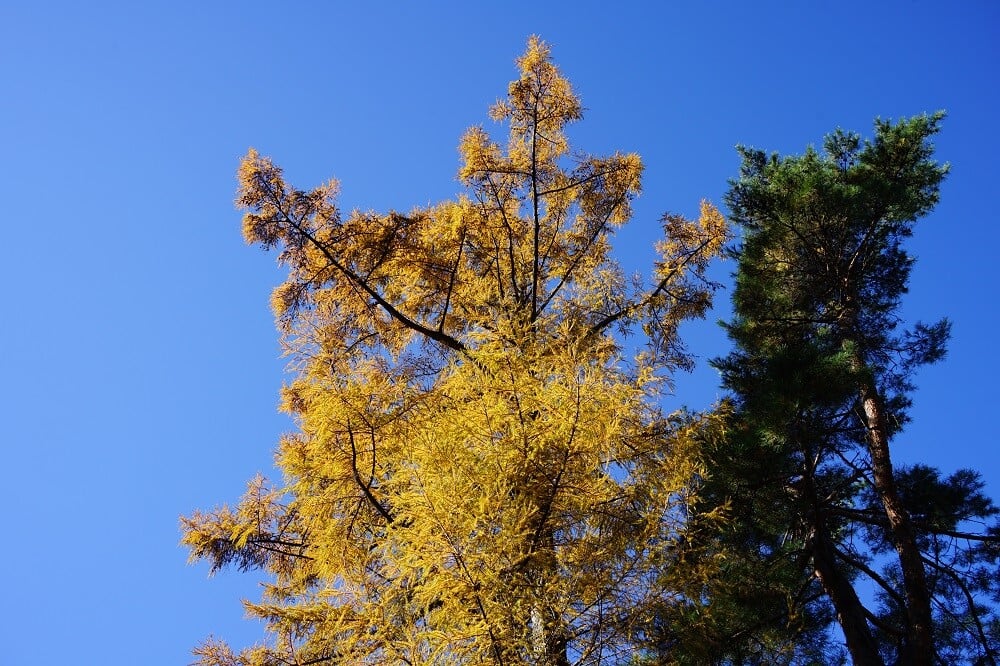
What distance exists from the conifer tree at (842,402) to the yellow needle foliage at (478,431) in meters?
1.55

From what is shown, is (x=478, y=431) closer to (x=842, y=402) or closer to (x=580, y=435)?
(x=580, y=435)

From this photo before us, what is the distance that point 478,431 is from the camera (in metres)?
4.71

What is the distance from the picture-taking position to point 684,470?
4.90 m

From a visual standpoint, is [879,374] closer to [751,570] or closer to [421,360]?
[751,570]

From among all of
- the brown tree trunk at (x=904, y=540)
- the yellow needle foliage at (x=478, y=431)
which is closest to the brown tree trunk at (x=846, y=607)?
the brown tree trunk at (x=904, y=540)

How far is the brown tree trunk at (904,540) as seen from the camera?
270 inches

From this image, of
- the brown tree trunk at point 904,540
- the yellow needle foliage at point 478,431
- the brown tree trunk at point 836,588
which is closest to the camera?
the yellow needle foliage at point 478,431

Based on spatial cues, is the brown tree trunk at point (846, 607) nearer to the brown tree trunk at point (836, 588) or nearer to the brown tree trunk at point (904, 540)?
the brown tree trunk at point (836, 588)

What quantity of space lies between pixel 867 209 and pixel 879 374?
7.19 ft

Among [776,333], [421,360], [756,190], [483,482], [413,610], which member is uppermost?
[756,190]

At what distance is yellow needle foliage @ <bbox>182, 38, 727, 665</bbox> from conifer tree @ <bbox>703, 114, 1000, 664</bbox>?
5.07 ft

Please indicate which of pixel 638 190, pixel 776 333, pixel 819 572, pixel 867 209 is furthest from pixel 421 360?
pixel 867 209

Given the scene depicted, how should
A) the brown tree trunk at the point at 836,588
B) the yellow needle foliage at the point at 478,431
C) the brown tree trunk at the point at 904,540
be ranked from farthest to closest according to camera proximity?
1. the brown tree trunk at the point at 836,588
2. the brown tree trunk at the point at 904,540
3. the yellow needle foliage at the point at 478,431

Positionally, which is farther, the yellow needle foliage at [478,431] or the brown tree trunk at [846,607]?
the brown tree trunk at [846,607]
